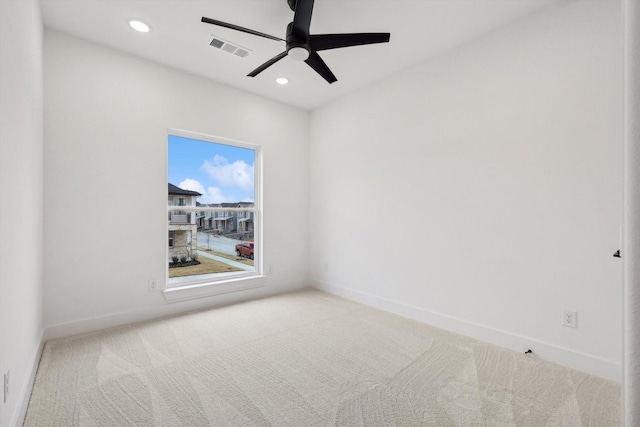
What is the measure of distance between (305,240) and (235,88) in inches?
92.0

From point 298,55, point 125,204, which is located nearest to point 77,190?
point 125,204

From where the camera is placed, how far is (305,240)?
4.66m

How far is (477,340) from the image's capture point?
2.78m

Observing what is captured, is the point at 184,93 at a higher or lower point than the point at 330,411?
higher

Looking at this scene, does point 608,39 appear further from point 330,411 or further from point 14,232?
point 14,232

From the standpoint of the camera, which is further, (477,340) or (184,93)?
(184,93)

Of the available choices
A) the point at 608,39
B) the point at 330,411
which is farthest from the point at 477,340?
the point at 608,39

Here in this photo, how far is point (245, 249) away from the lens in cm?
423

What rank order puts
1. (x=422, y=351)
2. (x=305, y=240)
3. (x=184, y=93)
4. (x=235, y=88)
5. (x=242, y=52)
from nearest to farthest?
1. (x=422, y=351)
2. (x=242, y=52)
3. (x=184, y=93)
4. (x=235, y=88)
5. (x=305, y=240)

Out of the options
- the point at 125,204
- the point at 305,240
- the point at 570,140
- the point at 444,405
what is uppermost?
the point at 570,140

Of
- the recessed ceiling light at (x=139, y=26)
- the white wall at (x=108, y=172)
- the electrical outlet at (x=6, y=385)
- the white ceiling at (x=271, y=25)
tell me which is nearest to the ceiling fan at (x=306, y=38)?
the white ceiling at (x=271, y=25)

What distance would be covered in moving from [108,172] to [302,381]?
2684mm

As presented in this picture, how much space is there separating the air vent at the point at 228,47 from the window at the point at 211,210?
3.52 feet

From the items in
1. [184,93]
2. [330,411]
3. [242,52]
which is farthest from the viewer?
[184,93]
